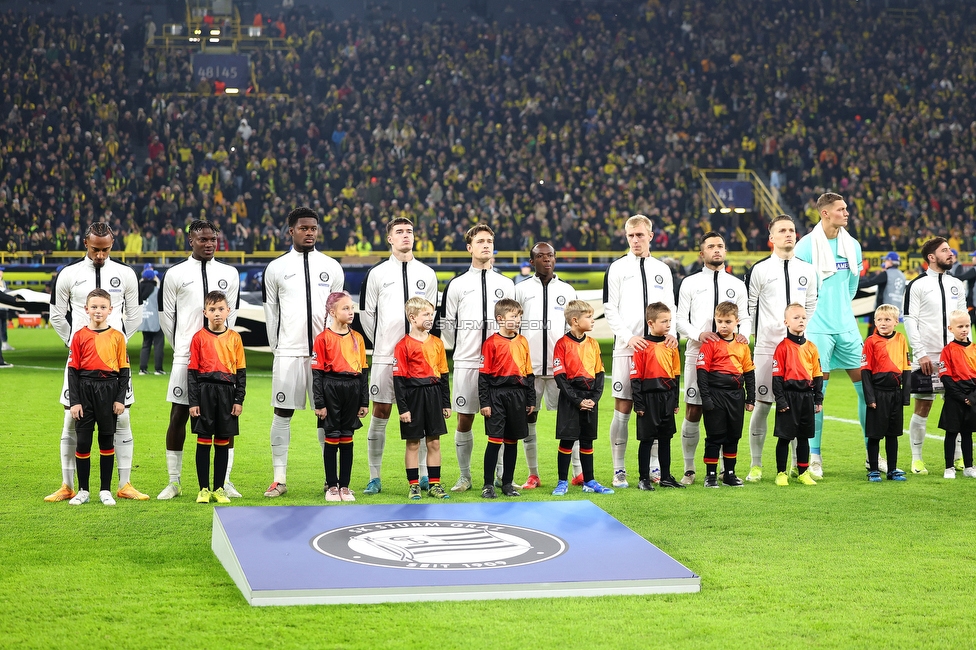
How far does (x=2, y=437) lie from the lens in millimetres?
8938

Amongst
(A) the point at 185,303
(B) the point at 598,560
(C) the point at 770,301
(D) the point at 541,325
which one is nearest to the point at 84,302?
(A) the point at 185,303

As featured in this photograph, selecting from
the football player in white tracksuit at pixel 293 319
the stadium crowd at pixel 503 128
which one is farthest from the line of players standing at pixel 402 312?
the stadium crowd at pixel 503 128

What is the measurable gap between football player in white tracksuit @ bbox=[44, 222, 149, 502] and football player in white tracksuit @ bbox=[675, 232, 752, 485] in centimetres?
372

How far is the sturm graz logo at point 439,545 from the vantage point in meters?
4.71

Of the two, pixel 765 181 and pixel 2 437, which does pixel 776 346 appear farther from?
pixel 765 181

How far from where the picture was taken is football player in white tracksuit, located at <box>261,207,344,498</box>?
6.62m

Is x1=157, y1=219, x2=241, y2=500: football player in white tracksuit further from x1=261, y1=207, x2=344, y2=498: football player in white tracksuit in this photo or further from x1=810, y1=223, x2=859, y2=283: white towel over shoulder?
x1=810, y1=223, x2=859, y2=283: white towel over shoulder

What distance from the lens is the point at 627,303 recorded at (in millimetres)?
7074

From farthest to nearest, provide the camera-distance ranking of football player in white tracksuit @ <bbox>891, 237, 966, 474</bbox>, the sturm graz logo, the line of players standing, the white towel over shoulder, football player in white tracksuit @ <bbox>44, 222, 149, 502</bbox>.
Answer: football player in white tracksuit @ <bbox>891, 237, 966, 474</bbox>
the white towel over shoulder
the line of players standing
football player in white tracksuit @ <bbox>44, 222, 149, 502</bbox>
the sturm graz logo

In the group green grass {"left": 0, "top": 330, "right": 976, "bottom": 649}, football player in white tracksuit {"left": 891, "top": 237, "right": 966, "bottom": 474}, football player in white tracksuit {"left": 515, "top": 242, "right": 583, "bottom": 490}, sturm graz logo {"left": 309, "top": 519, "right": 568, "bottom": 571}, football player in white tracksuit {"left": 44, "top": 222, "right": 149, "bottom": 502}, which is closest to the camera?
green grass {"left": 0, "top": 330, "right": 976, "bottom": 649}

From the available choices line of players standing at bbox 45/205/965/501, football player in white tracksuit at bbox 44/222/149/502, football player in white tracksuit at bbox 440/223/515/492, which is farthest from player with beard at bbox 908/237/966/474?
football player in white tracksuit at bbox 44/222/149/502

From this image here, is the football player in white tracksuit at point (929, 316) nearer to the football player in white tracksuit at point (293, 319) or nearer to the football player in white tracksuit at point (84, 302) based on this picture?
the football player in white tracksuit at point (293, 319)

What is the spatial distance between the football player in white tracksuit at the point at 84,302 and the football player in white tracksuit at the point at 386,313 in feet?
4.98

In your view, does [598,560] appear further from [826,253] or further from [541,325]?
[826,253]
